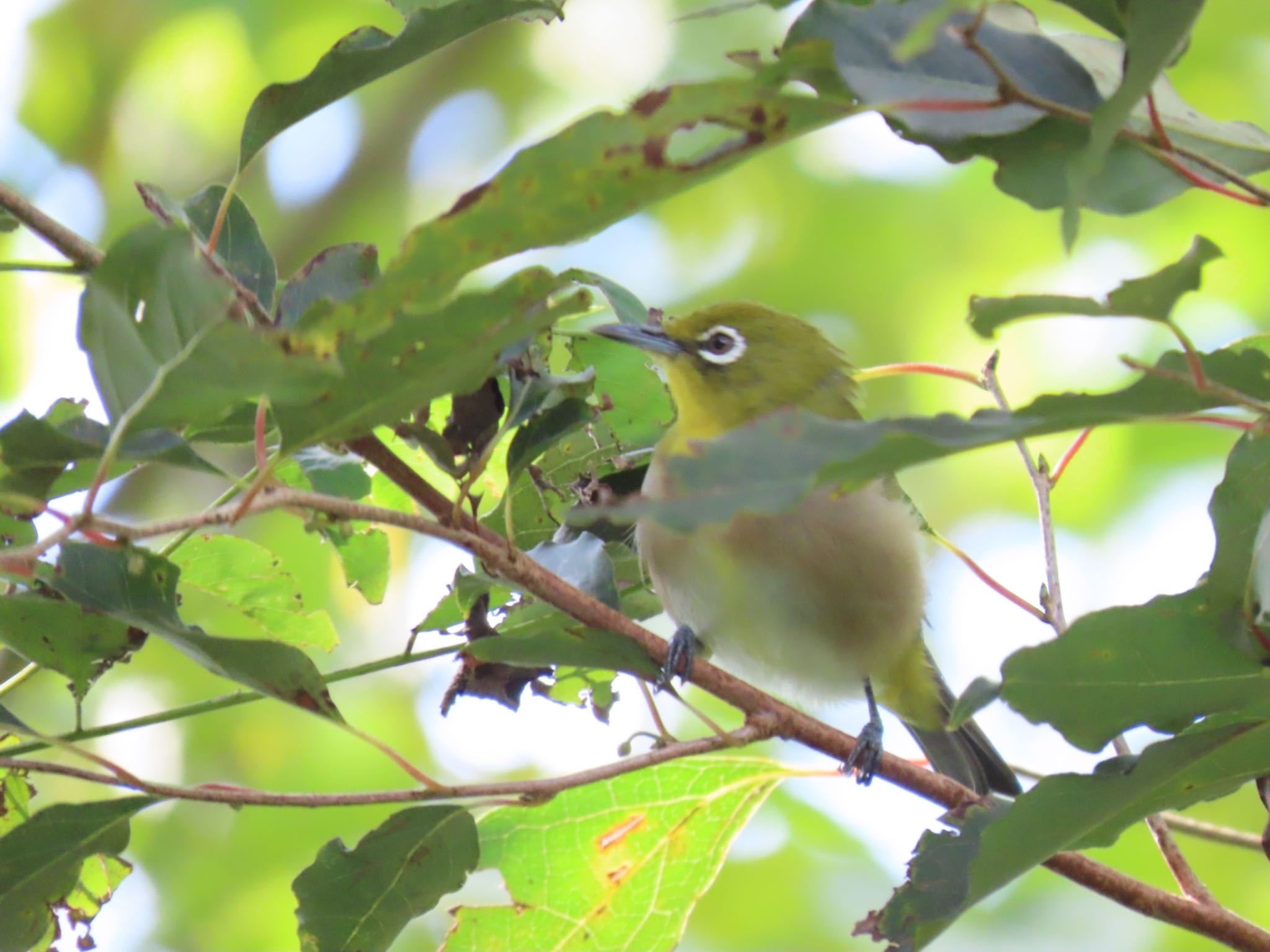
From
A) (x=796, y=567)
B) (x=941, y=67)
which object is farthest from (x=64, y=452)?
(x=796, y=567)

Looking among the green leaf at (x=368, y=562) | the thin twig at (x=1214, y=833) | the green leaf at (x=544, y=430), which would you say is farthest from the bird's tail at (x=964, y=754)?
the green leaf at (x=544, y=430)

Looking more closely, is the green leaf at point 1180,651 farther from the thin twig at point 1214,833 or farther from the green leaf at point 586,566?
the thin twig at point 1214,833

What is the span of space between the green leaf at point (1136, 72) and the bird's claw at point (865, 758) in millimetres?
1190

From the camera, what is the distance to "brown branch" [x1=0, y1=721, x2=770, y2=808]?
6.23 ft

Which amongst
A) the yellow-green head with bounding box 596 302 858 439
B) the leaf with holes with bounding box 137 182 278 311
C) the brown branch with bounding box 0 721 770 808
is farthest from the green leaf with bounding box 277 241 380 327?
the yellow-green head with bounding box 596 302 858 439

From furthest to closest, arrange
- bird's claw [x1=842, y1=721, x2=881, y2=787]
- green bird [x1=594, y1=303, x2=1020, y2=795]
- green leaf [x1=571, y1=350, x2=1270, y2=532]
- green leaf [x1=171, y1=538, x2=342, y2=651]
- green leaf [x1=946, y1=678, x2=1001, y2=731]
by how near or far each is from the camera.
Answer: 1. green bird [x1=594, y1=303, x2=1020, y2=795]
2. green leaf [x1=171, y1=538, x2=342, y2=651]
3. bird's claw [x1=842, y1=721, x2=881, y2=787]
4. green leaf [x1=946, y1=678, x2=1001, y2=731]
5. green leaf [x1=571, y1=350, x2=1270, y2=532]

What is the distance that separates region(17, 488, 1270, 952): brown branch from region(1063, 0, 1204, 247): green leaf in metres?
0.83

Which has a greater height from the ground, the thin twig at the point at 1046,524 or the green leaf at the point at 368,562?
the green leaf at the point at 368,562

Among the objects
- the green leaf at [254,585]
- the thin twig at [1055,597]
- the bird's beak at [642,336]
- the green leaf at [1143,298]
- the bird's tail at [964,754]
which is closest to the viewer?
the green leaf at [1143,298]

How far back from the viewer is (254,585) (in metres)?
2.64

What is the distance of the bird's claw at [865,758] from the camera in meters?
2.48

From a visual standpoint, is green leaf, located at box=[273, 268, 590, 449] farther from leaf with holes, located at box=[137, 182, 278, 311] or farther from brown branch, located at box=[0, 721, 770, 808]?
brown branch, located at box=[0, 721, 770, 808]

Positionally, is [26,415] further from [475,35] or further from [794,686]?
[475,35]

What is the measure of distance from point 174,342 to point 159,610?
1.73ft
